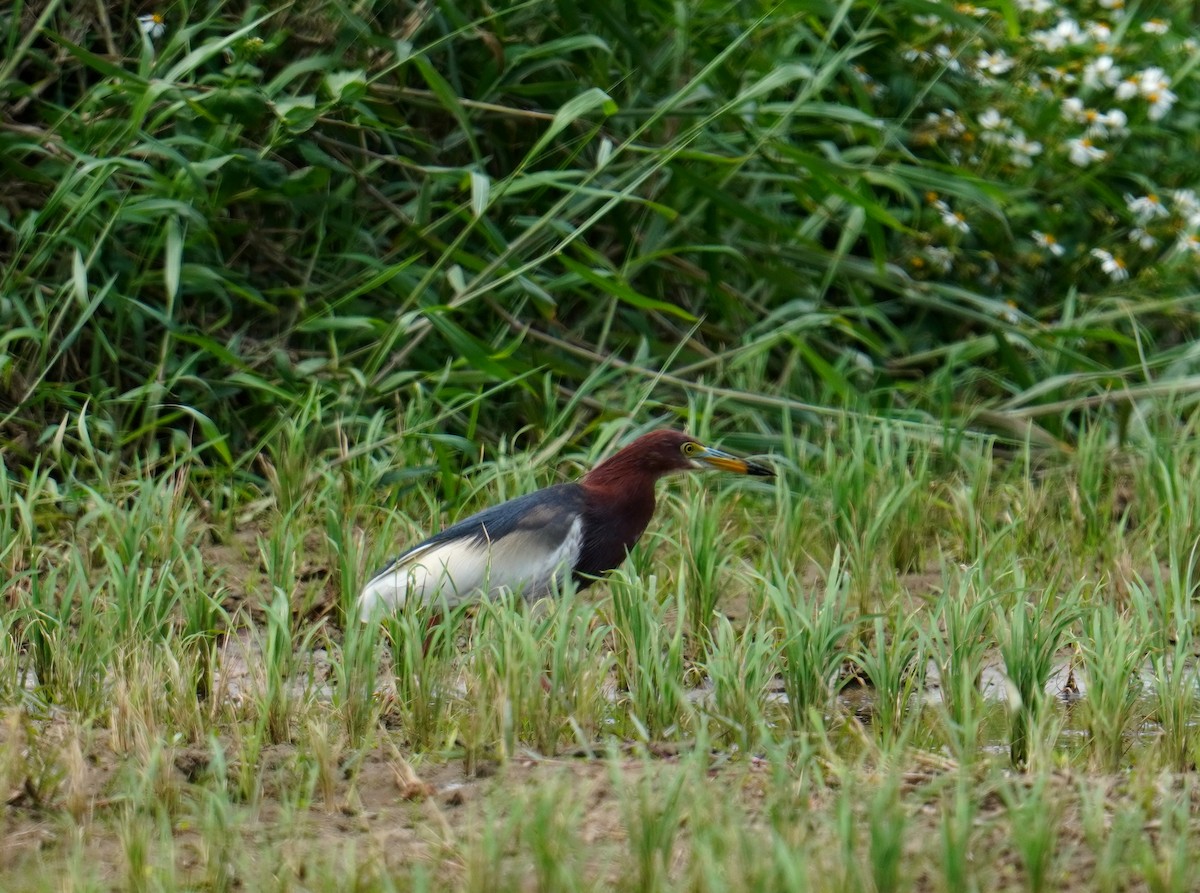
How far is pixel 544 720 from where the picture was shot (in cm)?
342

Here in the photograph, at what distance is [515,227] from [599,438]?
117 centimetres

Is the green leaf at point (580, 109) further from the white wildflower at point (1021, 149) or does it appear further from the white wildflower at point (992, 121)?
the white wildflower at point (1021, 149)

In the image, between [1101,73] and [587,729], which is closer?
[587,729]

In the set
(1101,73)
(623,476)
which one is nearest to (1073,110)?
(1101,73)

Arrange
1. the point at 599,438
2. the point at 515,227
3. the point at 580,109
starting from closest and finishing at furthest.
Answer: the point at 580,109 < the point at 599,438 < the point at 515,227

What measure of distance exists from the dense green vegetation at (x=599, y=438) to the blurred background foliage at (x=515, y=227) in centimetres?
3

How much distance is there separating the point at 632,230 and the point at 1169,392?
6.45ft

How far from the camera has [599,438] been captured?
5379 millimetres

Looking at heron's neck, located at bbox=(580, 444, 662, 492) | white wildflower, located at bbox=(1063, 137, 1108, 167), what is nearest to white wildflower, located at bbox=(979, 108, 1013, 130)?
white wildflower, located at bbox=(1063, 137, 1108, 167)

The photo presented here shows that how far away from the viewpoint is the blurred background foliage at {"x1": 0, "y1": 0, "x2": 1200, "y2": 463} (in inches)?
209

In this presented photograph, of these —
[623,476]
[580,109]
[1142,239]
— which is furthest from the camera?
[1142,239]

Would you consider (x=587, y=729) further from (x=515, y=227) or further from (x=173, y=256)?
(x=515, y=227)

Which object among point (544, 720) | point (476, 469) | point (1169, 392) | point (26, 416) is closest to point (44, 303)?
point (26, 416)

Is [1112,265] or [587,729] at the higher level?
[1112,265]
